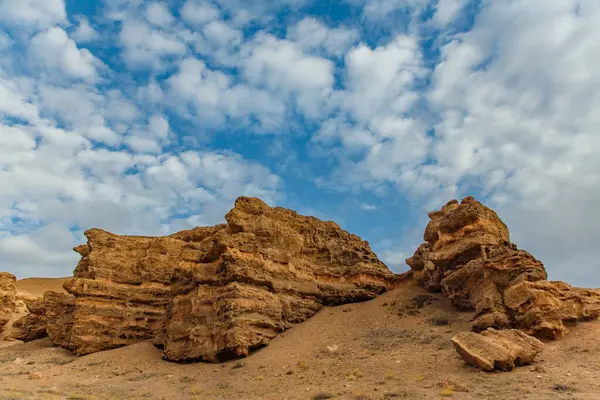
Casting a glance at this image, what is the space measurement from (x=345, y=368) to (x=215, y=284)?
411 inches

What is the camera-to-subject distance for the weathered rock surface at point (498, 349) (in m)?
16.7

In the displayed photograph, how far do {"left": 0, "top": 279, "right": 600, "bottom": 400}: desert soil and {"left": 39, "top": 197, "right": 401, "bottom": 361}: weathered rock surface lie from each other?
1.02 meters

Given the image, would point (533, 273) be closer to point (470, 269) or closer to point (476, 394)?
point (470, 269)

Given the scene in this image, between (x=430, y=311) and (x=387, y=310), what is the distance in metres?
2.86

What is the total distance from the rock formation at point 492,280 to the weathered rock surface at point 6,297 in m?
37.0

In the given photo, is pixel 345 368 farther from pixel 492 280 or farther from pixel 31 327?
pixel 31 327

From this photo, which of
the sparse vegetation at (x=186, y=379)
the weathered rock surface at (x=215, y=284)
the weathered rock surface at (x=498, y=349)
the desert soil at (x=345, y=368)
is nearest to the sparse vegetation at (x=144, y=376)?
the desert soil at (x=345, y=368)

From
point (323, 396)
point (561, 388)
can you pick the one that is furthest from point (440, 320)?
point (323, 396)

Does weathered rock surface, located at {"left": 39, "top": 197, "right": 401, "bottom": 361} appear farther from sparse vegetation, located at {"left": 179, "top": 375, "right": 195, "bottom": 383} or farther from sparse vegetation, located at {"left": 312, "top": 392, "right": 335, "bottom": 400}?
sparse vegetation, located at {"left": 312, "top": 392, "right": 335, "bottom": 400}

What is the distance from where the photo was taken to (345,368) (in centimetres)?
2088

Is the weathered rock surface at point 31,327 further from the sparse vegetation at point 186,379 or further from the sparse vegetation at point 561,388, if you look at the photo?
the sparse vegetation at point 561,388

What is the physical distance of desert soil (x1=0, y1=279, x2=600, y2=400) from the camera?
16.0m

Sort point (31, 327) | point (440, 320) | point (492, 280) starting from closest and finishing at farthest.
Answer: point (492, 280) → point (440, 320) → point (31, 327)

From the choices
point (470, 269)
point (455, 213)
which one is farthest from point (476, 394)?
point (455, 213)
